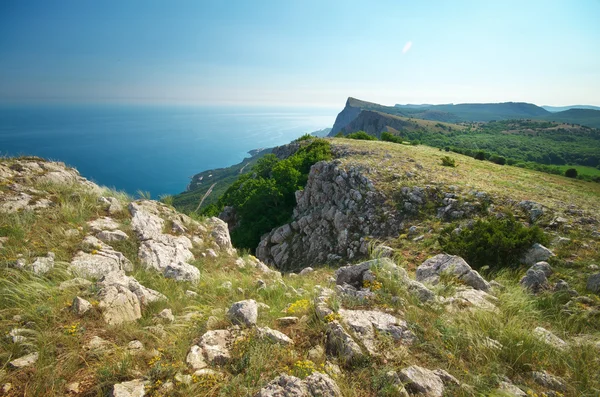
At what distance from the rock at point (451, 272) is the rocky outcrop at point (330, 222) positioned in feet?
21.1

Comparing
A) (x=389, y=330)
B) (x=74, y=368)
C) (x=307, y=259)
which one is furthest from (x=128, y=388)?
(x=307, y=259)

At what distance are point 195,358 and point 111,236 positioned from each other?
5805mm

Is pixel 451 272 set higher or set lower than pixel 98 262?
lower

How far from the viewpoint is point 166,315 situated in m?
4.62

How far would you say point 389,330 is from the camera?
4.23 metres

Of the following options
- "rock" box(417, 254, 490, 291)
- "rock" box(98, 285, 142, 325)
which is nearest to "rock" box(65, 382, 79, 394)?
"rock" box(98, 285, 142, 325)

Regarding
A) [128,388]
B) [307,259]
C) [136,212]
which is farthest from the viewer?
[307,259]

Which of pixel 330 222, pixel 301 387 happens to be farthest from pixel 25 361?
pixel 330 222

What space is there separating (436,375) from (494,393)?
631mm

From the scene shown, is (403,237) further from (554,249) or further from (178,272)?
(178,272)

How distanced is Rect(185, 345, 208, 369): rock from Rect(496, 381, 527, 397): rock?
3.85 m

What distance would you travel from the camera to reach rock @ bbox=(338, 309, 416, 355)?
3.99 metres

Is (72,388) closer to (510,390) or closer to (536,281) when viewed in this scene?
(510,390)

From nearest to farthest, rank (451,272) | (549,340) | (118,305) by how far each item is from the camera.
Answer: (549,340)
(118,305)
(451,272)
